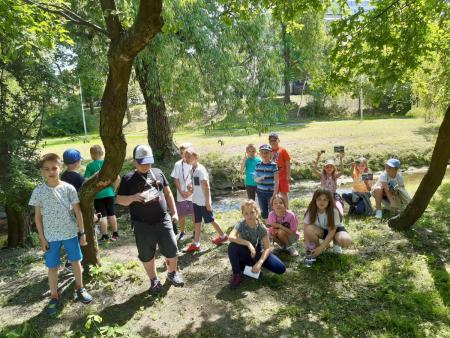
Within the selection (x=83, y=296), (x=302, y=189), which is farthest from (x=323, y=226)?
(x=302, y=189)

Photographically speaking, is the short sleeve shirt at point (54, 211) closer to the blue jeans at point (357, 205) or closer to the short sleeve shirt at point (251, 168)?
the short sleeve shirt at point (251, 168)

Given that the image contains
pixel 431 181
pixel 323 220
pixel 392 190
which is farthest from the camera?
pixel 392 190

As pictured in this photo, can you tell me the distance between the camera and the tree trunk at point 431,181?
5.73 meters

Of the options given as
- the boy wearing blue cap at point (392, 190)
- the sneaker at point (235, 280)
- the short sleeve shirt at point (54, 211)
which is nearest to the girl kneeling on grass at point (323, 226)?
the sneaker at point (235, 280)

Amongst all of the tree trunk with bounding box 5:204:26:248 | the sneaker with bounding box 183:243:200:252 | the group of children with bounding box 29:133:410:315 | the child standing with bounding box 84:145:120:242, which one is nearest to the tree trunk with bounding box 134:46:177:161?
the tree trunk with bounding box 5:204:26:248

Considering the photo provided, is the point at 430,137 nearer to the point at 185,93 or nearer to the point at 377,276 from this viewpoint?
the point at 185,93

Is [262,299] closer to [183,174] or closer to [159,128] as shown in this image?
[183,174]

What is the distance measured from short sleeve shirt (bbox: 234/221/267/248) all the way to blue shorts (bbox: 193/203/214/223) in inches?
39.4

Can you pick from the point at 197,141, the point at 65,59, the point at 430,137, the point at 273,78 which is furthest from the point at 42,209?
the point at 430,137

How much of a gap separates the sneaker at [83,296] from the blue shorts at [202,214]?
193cm

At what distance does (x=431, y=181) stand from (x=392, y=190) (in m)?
1.18

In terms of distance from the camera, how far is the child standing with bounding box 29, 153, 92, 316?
13.8 feet

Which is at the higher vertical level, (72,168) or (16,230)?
(72,168)

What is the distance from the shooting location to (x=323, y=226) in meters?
5.42
